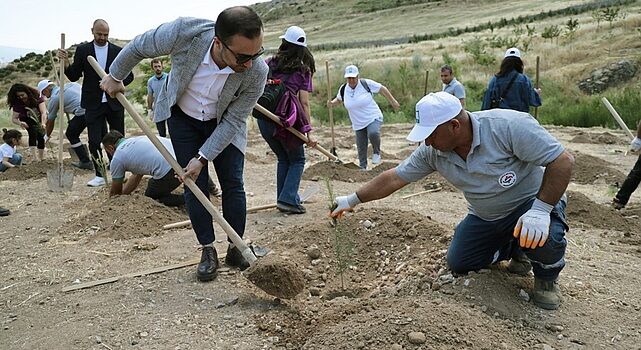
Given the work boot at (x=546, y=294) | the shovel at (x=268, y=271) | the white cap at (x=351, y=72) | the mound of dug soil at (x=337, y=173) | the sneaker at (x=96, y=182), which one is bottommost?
the mound of dug soil at (x=337, y=173)

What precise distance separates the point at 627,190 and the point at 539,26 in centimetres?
3455

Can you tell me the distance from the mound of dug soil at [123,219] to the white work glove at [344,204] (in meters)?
2.05

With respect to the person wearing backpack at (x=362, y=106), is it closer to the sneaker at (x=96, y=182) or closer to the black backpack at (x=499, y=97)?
the black backpack at (x=499, y=97)

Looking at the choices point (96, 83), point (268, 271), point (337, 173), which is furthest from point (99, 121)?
point (268, 271)

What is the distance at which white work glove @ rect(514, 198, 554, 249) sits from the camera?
263 centimetres

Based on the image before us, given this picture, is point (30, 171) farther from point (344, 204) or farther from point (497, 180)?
point (497, 180)

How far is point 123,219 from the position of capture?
187 inches

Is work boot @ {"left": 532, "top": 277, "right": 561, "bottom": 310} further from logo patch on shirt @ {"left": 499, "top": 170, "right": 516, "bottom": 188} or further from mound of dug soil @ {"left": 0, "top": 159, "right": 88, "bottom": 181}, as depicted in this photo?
mound of dug soil @ {"left": 0, "top": 159, "right": 88, "bottom": 181}

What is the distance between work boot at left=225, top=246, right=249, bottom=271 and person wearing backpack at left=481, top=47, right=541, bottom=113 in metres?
3.97

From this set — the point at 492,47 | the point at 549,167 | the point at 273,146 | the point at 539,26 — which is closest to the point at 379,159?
the point at 273,146

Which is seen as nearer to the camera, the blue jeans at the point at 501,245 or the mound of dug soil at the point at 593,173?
the blue jeans at the point at 501,245

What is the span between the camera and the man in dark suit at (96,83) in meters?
6.13

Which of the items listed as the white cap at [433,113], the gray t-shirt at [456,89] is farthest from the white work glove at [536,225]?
the gray t-shirt at [456,89]

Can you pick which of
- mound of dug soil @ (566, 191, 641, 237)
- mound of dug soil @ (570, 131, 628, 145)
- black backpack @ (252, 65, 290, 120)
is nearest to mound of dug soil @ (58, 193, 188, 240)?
black backpack @ (252, 65, 290, 120)
